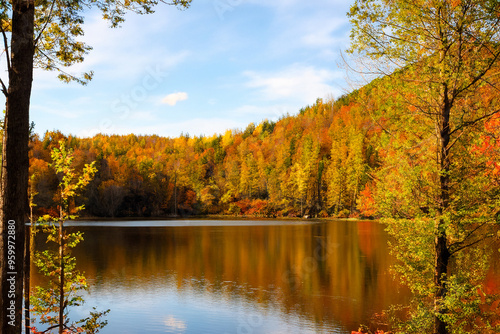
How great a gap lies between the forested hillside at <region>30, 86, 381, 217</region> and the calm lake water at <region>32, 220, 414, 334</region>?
42.8 metres

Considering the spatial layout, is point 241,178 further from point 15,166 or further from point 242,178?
point 15,166

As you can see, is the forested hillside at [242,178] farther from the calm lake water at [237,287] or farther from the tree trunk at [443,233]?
the tree trunk at [443,233]

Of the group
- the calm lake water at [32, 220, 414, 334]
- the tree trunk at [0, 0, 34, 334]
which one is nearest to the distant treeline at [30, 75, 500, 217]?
the calm lake water at [32, 220, 414, 334]

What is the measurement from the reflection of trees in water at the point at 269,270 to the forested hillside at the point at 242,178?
39162 millimetres

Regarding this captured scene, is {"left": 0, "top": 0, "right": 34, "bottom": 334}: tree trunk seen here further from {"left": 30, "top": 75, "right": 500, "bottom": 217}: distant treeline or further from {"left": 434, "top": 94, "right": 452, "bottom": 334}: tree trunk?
{"left": 30, "top": 75, "right": 500, "bottom": 217}: distant treeline

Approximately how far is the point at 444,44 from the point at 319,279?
14.2m

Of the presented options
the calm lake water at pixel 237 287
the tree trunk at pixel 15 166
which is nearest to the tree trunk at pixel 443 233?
the calm lake water at pixel 237 287

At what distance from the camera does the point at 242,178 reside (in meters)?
99.1

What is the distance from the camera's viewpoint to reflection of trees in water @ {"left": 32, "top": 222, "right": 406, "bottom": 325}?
53.2 ft

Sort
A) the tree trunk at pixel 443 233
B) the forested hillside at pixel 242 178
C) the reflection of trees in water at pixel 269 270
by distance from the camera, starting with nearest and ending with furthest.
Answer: the tree trunk at pixel 443 233
the reflection of trees in water at pixel 269 270
the forested hillside at pixel 242 178

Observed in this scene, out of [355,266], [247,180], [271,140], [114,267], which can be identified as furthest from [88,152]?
[355,266]

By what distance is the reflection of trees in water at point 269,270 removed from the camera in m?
16.2

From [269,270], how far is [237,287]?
4.28 meters

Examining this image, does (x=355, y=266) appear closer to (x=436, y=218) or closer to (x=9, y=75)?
(x=436, y=218)
